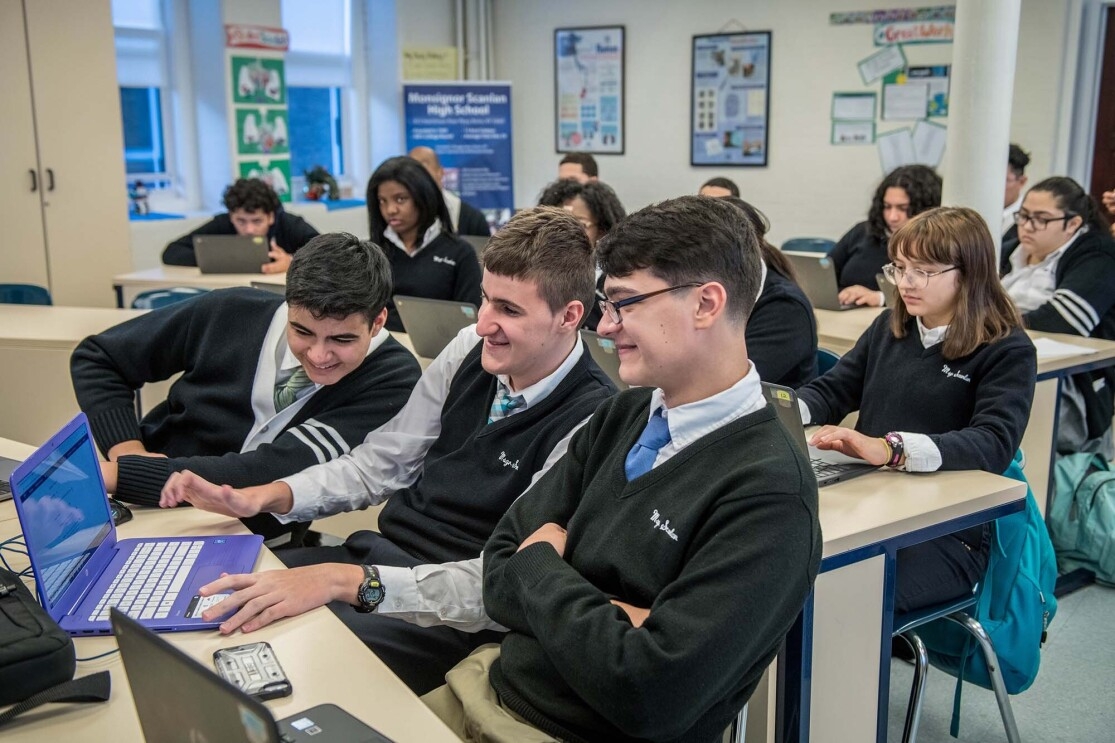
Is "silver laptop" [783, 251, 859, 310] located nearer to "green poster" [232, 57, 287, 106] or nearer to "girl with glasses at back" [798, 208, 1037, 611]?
"girl with glasses at back" [798, 208, 1037, 611]

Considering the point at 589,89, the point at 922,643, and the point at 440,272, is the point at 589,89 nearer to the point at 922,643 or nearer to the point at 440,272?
the point at 440,272

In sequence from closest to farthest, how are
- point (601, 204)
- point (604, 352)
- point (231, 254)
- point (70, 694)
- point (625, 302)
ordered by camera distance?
1. point (70, 694)
2. point (625, 302)
3. point (604, 352)
4. point (601, 204)
5. point (231, 254)

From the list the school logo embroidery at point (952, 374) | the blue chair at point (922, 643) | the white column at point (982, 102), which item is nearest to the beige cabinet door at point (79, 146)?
the white column at point (982, 102)

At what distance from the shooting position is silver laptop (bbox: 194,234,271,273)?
514 centimetres

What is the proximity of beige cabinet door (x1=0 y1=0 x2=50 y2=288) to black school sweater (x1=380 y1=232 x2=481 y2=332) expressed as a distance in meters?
2.53

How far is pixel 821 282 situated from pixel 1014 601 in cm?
245

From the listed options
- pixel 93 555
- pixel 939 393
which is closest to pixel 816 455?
pixel 939 393

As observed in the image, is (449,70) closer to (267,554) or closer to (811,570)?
(267,554)

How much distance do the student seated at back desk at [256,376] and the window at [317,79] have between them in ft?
18.1

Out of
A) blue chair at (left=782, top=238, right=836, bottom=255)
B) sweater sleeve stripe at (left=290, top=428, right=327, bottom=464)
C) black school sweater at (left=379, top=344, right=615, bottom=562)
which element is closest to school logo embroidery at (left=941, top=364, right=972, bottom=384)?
black school sweater at (left=379, top=344, right=615, bottom=562)

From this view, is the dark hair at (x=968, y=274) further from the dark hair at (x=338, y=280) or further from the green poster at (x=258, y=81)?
the green poster at (x=258, y=81)

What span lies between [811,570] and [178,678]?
30.1 inches

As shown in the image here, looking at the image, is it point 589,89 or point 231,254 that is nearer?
point 231,254

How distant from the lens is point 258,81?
711cm
